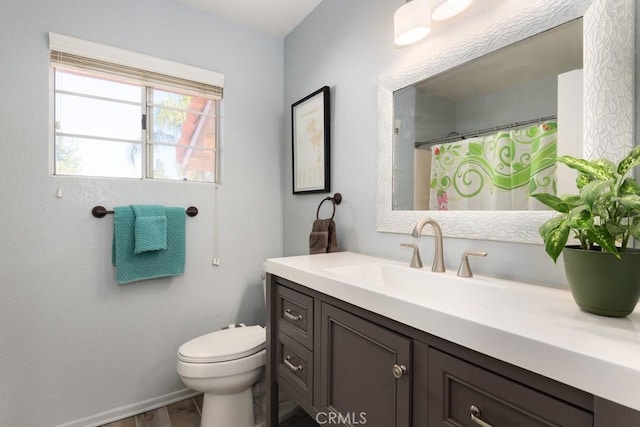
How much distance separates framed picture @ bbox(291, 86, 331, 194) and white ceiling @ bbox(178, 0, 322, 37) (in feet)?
1.85

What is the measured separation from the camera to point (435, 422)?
746mm

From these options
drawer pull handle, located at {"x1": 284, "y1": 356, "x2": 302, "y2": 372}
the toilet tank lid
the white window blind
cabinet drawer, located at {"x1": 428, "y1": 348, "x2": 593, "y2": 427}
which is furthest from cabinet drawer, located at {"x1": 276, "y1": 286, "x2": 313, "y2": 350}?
the white window blind

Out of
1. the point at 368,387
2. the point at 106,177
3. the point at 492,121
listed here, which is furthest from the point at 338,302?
the point at 106,177

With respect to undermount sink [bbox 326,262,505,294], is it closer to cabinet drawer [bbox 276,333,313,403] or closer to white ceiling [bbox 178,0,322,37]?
cabinet drawer [bbox 276,333,313,403]

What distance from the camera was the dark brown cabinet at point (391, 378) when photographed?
0.56 m

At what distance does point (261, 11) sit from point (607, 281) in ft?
7.28

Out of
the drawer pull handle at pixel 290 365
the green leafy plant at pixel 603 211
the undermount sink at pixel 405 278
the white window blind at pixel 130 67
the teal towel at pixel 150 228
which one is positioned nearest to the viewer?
the green leafy plant at pixel 603 211

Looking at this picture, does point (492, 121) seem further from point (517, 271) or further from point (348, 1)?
point (348, 1)

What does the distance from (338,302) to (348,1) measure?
1.61 meters

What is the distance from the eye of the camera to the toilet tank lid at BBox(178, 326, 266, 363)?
1.51m

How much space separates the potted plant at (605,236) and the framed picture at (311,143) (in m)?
1.29

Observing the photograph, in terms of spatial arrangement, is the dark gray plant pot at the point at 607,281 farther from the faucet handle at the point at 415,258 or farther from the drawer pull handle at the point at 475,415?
the faucet handle at the point at 415,258

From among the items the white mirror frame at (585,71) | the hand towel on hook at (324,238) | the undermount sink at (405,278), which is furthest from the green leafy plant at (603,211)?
the hand towel on hook at (324,238)

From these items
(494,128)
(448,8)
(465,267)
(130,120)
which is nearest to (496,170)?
(494,128)
